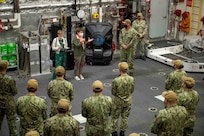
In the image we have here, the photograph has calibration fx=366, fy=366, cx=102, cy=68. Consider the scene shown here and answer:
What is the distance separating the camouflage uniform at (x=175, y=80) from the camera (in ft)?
24.7

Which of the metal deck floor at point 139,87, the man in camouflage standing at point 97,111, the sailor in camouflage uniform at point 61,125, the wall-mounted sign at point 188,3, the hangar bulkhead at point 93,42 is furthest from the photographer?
the wall-mounted sign at point 188,3

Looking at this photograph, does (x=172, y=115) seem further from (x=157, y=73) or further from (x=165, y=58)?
(x=165, y=58)

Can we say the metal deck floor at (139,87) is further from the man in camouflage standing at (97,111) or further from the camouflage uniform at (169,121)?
the camouflage uniform at (169,121)

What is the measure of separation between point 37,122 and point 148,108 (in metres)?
3.44

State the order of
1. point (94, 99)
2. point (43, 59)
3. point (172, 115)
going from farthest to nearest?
1. point (43, 59)
2. point (94, 99)
3. point (172, 115)

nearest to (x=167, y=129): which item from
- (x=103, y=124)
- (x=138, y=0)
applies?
(x=103, y=124)

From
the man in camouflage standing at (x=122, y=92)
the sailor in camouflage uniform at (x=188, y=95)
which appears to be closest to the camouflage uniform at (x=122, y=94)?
the man in camouflage standing at (x=122, y=92)

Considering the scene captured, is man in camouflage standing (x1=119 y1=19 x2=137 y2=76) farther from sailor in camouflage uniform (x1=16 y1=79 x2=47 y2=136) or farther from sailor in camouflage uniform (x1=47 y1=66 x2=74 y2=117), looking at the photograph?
sailor in camouflage uniform (x1=16 y1=79 x2=47 y2=136)

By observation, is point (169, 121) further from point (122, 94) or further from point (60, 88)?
point (60, 88)

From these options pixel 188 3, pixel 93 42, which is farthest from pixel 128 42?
pixel 188 3

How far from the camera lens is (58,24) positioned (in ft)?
38.7

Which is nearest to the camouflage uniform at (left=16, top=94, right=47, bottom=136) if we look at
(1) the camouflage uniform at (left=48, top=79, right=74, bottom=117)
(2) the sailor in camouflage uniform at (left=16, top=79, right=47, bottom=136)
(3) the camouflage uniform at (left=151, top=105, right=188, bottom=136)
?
(2) the sailor in camouflage uniform at (left=16, top=79, right=47, bottom=136)

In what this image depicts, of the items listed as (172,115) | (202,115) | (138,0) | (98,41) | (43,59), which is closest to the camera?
(172,115)

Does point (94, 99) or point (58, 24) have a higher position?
point (58, 24)
